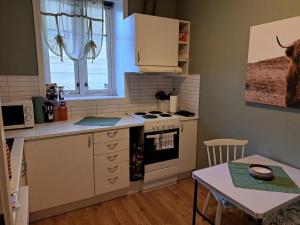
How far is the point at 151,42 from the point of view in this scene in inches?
101

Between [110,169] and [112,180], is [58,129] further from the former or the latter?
[112,180]

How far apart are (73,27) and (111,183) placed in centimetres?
181

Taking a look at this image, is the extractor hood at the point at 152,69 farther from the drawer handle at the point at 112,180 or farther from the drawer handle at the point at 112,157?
the drawer handle at the point at 112,180

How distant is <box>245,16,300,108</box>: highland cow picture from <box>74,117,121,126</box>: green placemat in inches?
56.4

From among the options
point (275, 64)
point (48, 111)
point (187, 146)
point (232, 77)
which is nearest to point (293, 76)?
point (275, 64)

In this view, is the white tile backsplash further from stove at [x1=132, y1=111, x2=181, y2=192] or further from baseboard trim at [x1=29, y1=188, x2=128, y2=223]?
baseboard trim at [x1=29, y1=188, x2=128, y2=223]

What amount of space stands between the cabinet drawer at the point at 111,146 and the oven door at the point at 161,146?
0.78 feet

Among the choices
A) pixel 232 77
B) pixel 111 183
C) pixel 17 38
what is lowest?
pixel 111 183

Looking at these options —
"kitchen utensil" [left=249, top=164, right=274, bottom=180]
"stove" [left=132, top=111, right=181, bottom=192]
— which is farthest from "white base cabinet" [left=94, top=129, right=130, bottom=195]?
"kitchen utensil" [left=249, top=164, right=274, bottom=180]

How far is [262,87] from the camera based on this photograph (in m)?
2.00

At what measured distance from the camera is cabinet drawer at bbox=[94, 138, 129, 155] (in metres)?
2.24

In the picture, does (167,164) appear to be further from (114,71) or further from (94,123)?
(114,71)

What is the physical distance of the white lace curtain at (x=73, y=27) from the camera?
2.40 meters

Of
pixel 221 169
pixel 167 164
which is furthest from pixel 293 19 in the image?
pixel 167 164
